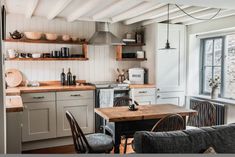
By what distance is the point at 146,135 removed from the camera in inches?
66.4

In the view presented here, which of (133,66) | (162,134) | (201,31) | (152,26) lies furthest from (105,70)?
(162,134)

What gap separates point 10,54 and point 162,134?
10.6ft

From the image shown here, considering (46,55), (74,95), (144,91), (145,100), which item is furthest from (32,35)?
(145,100)

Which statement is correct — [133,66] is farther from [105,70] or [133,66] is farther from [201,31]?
[201,31]

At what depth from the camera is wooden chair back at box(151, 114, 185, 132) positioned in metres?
2.51

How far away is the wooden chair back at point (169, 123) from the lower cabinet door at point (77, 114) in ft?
6.16

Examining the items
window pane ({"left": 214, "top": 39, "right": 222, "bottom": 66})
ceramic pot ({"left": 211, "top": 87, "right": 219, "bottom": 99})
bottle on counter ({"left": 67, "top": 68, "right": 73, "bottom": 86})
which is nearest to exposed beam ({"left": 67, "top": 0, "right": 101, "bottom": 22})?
bottle on counter ({"left": 67, "top": 68, "right": 73, "bottom": 86})

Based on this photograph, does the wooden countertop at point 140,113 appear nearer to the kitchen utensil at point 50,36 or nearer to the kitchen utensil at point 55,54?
the kitchen utensil at point 55,54

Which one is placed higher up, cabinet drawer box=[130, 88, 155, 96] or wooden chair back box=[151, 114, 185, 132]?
cabinet drawer box=[130, 88, 155, 96]

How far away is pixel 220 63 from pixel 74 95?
2.68 metres

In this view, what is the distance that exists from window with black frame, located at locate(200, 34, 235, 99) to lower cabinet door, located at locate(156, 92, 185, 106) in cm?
44

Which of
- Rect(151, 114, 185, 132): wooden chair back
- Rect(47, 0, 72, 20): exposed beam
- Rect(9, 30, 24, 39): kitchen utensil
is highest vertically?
Rect(47, 0, 72, 20): exposed beam

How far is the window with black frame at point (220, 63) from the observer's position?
13.4 ft

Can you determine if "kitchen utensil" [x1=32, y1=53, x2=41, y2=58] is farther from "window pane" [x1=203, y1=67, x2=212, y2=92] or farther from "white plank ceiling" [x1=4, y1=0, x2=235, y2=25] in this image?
"window pane" [x1=203, y1=67, x2=212, y2=92]
